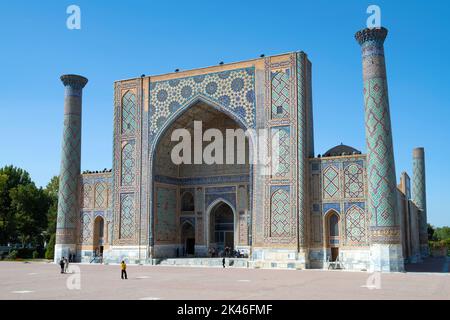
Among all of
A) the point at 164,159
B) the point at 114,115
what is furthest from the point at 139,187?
the point at 114,115

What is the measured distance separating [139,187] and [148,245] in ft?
9.24

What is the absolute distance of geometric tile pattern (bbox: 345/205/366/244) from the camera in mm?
20453

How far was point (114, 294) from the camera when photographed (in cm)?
1076

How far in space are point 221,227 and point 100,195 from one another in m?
6.47

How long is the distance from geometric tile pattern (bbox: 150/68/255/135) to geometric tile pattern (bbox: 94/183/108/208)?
409cm

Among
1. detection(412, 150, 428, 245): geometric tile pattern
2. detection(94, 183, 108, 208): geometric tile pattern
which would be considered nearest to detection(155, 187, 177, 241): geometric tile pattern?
detection(94, 183, 108, 208): geometric tile pattern

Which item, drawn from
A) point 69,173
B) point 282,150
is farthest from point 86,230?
point 282,150

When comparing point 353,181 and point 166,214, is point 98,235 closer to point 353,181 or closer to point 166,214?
point 166,214

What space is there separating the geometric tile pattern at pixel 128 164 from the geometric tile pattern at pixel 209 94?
150 cm

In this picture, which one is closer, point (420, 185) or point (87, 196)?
point (87, 196)

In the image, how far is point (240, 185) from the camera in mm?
26281

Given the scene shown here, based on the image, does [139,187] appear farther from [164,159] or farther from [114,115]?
[114,115]

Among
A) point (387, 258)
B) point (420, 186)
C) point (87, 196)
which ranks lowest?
point (387, 258)

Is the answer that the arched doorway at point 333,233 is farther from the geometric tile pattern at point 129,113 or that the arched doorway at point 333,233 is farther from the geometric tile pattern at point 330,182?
the geometric tile pattern at point 129,113
